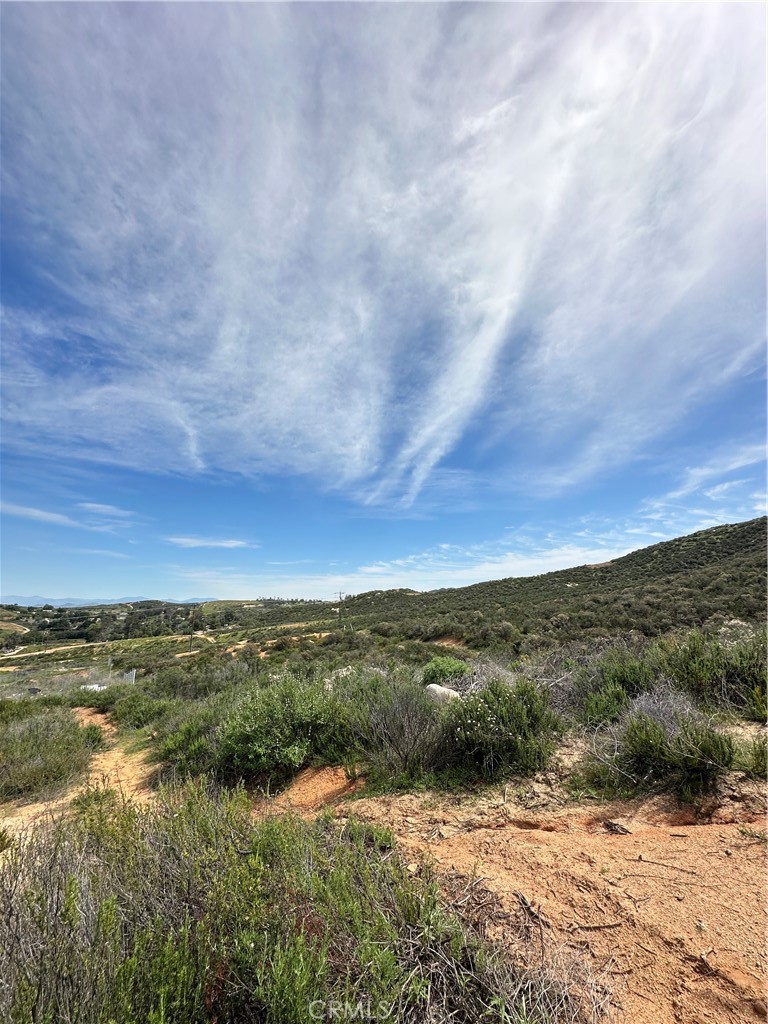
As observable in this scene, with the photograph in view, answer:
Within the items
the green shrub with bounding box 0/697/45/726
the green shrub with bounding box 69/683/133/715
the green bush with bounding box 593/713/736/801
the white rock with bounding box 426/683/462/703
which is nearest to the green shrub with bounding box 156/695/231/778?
the white rock with bounding box 426/683/462/703

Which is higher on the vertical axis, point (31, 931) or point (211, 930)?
point (31, 931)

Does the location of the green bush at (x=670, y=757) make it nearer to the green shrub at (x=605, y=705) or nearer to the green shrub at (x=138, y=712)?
the green shrub at (x=605, y=705)

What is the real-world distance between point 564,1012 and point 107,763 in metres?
9.45

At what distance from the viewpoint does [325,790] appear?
18.4 ft

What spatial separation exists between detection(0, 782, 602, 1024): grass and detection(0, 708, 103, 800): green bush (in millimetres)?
5617

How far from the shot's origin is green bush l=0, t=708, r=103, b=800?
274 inches

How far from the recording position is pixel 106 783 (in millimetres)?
6570

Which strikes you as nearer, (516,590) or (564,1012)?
(564,1012)

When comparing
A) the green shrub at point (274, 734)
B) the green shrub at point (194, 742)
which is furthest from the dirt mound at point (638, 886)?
the green shrub at point (194, 742)

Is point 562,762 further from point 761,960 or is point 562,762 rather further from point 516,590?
point 516,590

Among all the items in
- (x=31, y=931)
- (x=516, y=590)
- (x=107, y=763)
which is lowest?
(x=107, y=763)

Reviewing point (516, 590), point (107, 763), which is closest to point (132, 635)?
point (516, 590)
